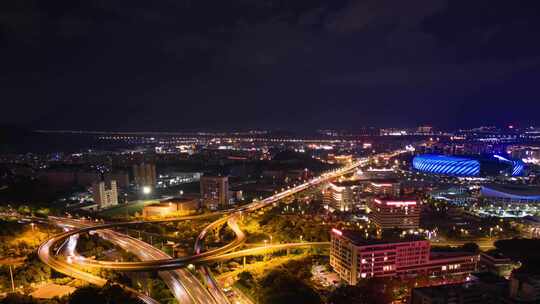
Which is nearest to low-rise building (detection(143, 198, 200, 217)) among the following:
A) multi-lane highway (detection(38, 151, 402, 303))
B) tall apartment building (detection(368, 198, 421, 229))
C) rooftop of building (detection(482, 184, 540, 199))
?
multi-lane highway (detection(38, 151, 402, 303))

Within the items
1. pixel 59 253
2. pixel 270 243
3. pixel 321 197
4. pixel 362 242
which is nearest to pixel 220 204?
pixel 321 197

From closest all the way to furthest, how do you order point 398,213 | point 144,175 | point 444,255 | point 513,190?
point 444,255 → point 398,213 → point 513,190 → point 144,175

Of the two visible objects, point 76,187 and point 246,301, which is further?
point 76,187

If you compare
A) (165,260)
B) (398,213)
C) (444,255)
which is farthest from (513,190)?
(165,260)

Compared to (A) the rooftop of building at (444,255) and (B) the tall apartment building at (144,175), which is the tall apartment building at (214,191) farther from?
(A) the rooftop of building at (444,255)

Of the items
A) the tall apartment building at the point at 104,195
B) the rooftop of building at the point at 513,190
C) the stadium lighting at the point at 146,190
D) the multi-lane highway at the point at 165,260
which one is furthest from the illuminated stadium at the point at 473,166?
the tall apartment building at the point at 104,195

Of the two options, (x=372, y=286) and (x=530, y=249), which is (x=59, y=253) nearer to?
(x=372, y=286)

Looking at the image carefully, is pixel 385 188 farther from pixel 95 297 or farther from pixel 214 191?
pixel 95 297
